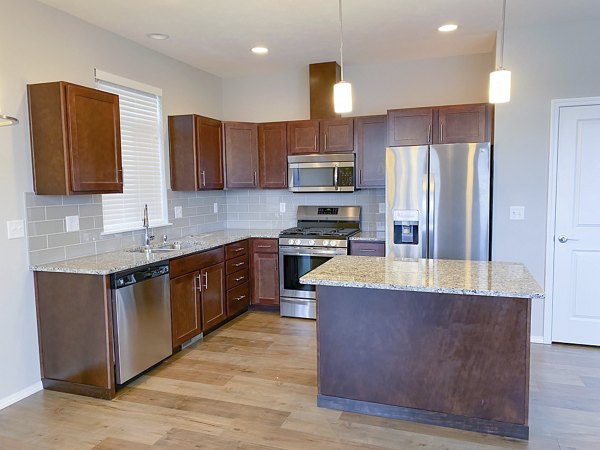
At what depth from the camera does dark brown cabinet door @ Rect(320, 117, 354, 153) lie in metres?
4.88

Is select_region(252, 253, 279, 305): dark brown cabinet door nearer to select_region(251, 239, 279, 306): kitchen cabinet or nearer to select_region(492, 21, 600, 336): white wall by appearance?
select_region(251, 239, 279, 306): kitchen cabinet

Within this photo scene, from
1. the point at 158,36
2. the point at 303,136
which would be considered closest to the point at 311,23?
the point at 158,36

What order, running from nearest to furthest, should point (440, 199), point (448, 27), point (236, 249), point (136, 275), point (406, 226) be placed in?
point (136, 275)
point (448, 27)
point (440, 199)
point (406, 226)
point (236, 249)

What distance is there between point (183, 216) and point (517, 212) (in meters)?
3.39

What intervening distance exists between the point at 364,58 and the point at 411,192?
1.75 metres

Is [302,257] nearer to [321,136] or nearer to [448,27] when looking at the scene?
[321,136]

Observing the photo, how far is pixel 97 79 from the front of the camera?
12.2 feet

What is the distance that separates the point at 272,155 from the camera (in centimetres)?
520

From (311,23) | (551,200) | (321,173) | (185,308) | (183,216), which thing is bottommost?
(185,308)

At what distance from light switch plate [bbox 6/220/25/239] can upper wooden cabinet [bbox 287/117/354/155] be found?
113 inches

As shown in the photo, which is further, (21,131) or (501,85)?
(21,131)

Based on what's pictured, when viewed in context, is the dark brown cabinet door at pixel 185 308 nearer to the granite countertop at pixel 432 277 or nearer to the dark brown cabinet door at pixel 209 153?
the dark brown cabinet door at pixel 209 153

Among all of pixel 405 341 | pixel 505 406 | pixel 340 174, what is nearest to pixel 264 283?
pixel 340 174

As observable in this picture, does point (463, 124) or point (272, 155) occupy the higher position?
point (463, 124)
